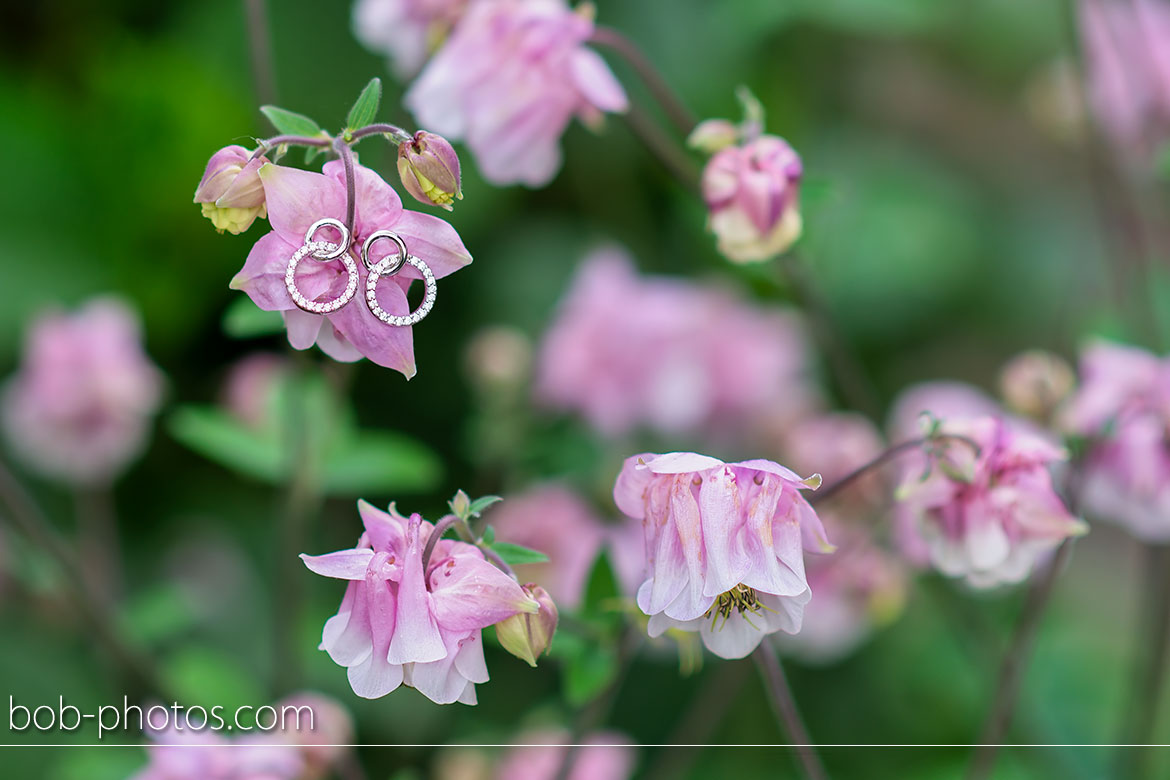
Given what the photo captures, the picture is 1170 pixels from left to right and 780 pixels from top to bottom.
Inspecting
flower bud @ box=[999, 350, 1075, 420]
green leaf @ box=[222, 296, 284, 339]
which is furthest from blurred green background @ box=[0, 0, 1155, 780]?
green leaf @ box=[222, 296, 284, 339]

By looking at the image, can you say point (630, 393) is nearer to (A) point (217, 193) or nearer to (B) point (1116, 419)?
(B) point (1116, 419)

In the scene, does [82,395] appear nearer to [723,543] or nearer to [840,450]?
[840,450]

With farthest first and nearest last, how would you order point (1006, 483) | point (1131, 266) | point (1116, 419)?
1. point (1131, 266)
2. point (1116, 419)
3. point (1006, 483)

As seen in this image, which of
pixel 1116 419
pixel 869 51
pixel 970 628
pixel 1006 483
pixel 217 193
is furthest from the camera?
pixel 869 51

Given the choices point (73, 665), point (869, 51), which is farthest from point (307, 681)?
point (869, 51)

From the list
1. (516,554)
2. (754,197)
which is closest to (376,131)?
(516,554)

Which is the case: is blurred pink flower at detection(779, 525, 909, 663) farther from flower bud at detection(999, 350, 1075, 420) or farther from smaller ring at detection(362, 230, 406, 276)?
smaller ring at detection(362, 230, 406, 276)
